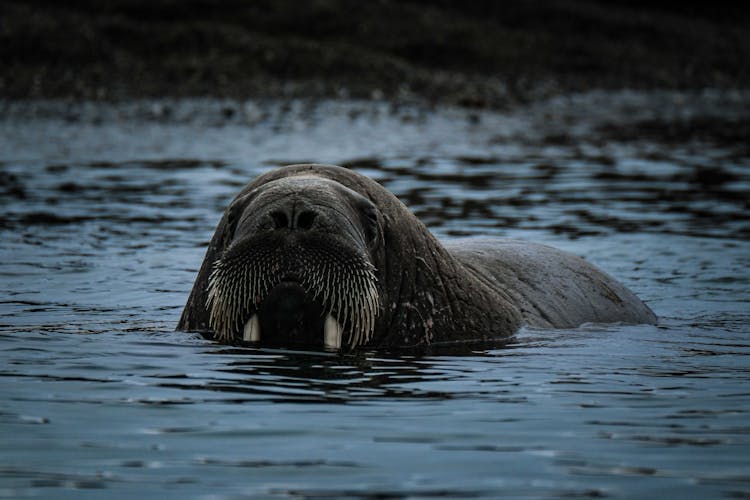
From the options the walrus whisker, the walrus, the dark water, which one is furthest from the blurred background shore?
the walrus whisker

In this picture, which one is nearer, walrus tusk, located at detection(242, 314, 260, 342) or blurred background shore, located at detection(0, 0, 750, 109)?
walrus tusk, located at detection(242, 314, 260, 342)

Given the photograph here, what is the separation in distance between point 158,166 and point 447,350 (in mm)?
17563

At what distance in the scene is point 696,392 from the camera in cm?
761

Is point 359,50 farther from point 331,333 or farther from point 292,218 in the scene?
point 292,218

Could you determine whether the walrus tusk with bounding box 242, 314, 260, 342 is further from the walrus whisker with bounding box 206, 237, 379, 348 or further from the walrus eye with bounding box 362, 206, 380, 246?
the walrus eye with bounding box 362, 206, 380, 246

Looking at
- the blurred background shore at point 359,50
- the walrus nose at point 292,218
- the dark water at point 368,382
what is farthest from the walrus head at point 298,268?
the blurred background shore at point 359,50

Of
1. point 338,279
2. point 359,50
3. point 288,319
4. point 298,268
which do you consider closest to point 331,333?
point 288,319

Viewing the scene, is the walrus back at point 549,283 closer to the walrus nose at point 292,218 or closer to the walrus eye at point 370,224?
the walrus eye at point 370,224

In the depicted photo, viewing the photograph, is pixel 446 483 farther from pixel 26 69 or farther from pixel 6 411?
pixel 26 69

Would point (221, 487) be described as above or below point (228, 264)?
below

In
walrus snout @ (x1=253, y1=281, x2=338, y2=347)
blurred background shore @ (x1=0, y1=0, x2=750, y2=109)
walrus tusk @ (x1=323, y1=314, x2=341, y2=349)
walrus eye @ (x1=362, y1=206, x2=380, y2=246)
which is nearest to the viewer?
walrus snout @ (x1=253, y1=281, x2=338, y2=347)

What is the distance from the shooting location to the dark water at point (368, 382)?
5684 millimetres

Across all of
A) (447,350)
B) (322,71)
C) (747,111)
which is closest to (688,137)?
(747,111)

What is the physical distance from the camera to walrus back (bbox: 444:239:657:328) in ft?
32.8
